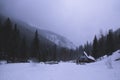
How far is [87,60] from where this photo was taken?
142ft

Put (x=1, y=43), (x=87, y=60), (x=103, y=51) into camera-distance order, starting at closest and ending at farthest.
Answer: (x=87, y=60) → (x=1, y=43) → (x=103, y=51)

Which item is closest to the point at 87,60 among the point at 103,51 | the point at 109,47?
the point at 109,47

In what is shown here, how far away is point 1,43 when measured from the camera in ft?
153

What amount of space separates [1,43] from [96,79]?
43.3 meters

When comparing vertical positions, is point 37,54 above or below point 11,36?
below

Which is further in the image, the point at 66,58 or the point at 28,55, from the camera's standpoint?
the point at 66,58

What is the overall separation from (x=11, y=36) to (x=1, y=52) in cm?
700

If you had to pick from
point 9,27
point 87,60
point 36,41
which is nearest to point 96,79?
point 87,60

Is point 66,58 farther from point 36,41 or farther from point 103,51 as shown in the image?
point 36,41

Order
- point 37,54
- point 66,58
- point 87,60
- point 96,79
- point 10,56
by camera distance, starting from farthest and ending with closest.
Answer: point 66,58
point 37,54
point 10,56
point 87,60
point 96,79

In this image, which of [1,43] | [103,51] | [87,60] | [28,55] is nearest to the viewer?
[87,60]

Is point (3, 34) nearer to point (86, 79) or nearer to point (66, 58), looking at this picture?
point (86, 79)

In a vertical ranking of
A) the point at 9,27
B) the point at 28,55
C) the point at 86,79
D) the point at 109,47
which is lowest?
the point at 86,79

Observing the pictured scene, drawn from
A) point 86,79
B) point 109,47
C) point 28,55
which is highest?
point 109,47
